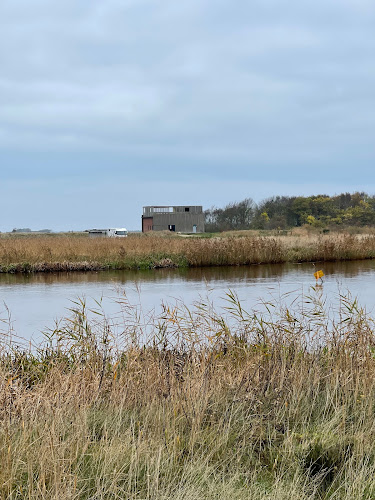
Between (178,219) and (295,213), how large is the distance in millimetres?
12876

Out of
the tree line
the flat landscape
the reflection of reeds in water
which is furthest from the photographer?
the tree line

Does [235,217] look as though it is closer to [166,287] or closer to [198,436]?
[166,287]

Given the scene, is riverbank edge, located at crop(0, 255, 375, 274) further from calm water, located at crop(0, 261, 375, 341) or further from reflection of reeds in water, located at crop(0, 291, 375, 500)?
reflection of reeds in water, located at crop(0, 291, 375, 500)

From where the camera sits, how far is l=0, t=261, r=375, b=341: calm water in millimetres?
11273

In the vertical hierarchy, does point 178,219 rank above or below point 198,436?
above

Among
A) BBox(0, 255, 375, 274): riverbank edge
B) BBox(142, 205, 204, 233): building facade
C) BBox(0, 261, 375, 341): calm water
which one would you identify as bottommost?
BBox(0, 261, 375, 341): calm water

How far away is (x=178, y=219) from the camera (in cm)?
6362

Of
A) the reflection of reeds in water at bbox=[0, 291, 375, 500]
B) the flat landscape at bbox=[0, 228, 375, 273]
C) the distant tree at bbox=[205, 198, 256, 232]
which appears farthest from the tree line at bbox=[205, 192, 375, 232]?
the reflection of reeds in water at bbox=[0, 291, 375, 500]

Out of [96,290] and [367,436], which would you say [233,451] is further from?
[96,290]

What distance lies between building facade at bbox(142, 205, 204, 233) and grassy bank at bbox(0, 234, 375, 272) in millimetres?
38537

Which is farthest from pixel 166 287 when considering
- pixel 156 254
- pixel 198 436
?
pixel 198 436

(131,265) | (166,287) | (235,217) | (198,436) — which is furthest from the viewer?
(235,217)

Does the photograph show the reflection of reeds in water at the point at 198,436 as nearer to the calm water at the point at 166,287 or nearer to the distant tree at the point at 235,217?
the calm water at the point at 166,287

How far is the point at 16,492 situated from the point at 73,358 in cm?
279
